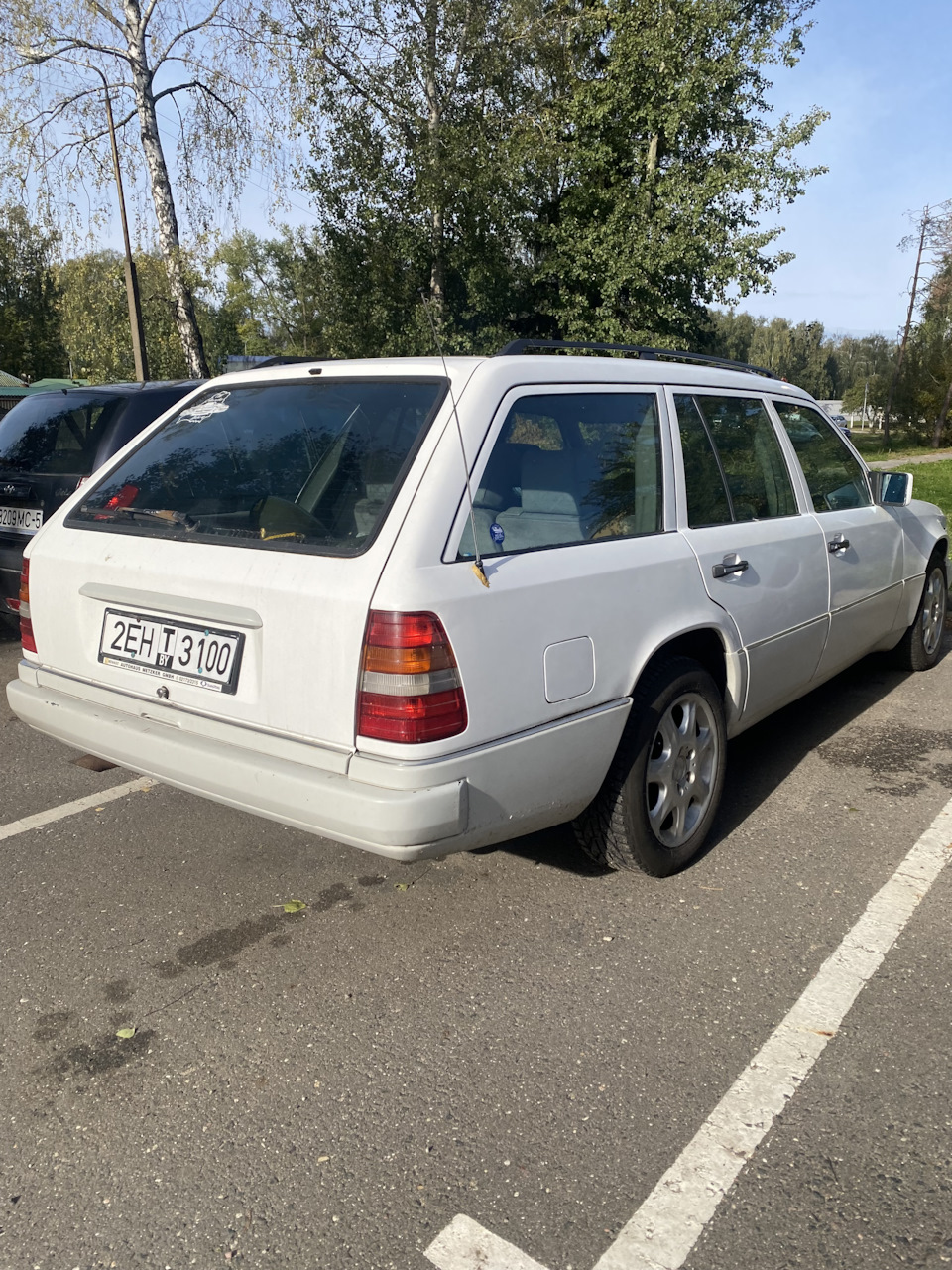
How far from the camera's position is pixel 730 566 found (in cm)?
348

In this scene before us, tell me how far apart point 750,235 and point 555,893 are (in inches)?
825

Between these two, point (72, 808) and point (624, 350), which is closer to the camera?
point (624, 350)

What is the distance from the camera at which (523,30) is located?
73.2 feet

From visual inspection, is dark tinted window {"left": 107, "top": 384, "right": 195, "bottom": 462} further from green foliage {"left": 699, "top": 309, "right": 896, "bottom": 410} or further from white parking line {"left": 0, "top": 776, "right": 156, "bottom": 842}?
green foliage {"left": 699, "top": 309, "right": 896, "bottom": 410}

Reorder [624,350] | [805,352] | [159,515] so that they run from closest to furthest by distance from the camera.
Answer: [159,515]
[624,350]
[805,352]

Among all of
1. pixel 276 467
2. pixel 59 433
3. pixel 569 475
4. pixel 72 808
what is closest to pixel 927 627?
pixel 569 475

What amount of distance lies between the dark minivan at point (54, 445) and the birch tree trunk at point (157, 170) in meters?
11.7

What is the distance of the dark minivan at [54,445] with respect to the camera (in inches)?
234

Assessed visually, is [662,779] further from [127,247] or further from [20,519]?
[127,247]

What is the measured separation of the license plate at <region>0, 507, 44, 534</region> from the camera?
5.92 m

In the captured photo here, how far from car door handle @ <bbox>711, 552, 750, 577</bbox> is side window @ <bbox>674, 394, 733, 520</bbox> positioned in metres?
0.15

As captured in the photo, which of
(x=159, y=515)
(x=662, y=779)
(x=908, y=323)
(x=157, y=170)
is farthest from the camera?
(x=908, y=323)

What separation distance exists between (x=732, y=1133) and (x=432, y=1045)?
76cm

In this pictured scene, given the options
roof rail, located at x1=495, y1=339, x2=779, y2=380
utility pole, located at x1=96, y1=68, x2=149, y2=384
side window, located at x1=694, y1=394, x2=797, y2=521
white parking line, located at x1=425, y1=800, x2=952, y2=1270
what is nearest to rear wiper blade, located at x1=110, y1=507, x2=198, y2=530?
roof rail, located at x1=495, y1=339, x2=779, y2=380
